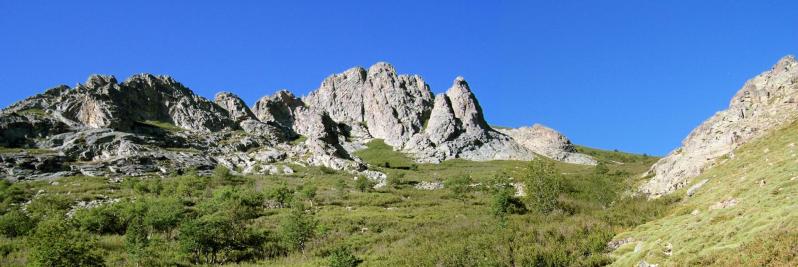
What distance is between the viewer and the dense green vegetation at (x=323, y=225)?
37.3 m

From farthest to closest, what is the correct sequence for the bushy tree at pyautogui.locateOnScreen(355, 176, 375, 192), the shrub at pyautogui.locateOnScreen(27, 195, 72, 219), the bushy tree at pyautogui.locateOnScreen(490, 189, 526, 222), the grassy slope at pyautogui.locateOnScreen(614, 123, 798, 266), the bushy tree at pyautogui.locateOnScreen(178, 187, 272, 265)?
the bushy tree at pyautogui.locateOnScreen(355, 176, 375, 192), the shrub at pyautogui.locateOnScreen(27, 195, 72, 219), the bushy tree at pyautogui.locateOnScreen(490, 189, 526, 222), the bushy tree at pyautogui.locateOnScreen(178, 187, 272, 265), the grassy slope at pyautogui.locateOnScreen(614, 123, 798, 266)

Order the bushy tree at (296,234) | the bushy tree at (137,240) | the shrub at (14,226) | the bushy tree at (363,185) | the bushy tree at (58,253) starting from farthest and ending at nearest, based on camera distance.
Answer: the bushy tree at (363,185)
the shrub at (14,226)
the bushy tree at (296,234)
the bushy tree at (137,240)
the bushy tree at (58,253)

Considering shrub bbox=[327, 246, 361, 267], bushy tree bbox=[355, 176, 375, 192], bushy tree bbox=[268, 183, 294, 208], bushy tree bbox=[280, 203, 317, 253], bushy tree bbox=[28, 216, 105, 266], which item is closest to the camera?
bushy tree bbox=[28, 216, 105, 266]

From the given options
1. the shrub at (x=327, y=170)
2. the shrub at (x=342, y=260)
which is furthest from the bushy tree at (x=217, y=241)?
the shrub at (x=327, y=170)

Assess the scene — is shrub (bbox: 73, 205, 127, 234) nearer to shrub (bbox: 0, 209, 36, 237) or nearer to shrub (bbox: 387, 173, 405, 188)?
shrub (bbox: 0, 209, 36, 237)

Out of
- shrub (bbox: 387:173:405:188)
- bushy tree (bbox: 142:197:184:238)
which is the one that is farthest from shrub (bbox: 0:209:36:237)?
shrub (bbox: 387:173:405:188)

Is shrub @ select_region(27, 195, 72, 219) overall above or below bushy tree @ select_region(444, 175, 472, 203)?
below

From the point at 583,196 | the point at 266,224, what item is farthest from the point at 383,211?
the point at 583,196

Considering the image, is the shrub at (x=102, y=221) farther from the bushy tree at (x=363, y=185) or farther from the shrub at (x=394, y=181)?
the shrub at (x=394, y=181)

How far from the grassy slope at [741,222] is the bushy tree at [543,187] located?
89.4 feet

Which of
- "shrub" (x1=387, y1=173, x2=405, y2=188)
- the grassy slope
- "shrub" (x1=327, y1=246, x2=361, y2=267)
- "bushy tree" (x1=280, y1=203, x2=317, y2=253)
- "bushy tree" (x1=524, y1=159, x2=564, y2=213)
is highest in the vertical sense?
"shrub" (x1=387, y1=173, x2=405, y2=188)

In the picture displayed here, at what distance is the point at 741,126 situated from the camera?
47.3 metres

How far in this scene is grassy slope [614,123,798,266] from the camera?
744 inches

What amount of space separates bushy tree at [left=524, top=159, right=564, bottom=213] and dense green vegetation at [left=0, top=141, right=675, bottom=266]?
16cm
